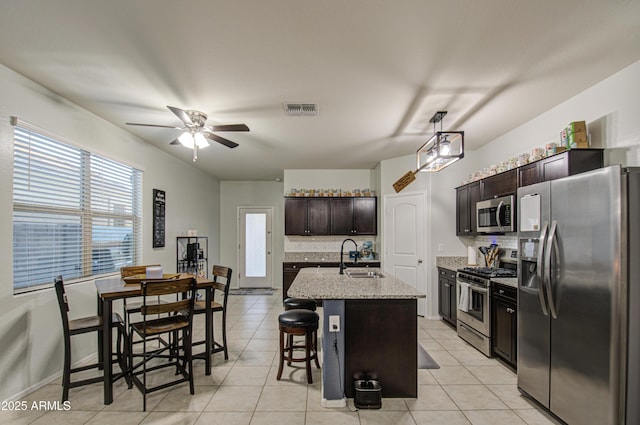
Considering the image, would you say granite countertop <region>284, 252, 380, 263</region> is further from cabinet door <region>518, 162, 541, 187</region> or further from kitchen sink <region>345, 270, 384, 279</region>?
cabinet door <region>518, 162, 541, 187</region>

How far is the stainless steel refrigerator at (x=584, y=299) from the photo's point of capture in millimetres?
1803

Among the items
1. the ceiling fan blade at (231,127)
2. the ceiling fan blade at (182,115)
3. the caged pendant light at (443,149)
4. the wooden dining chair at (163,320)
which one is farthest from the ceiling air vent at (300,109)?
the wooden dining chair at (163,320)

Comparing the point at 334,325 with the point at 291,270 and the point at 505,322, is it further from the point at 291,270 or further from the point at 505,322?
the point at 291,270

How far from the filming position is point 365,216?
6.02 m

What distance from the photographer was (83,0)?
5.61 ft

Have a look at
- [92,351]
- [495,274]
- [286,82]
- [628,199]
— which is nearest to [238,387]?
[92,351]

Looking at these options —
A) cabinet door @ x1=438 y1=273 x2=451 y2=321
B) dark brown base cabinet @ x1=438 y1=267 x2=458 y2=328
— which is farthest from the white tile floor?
cabinet door @ x1=438 y1=273 x2=451 y2=321

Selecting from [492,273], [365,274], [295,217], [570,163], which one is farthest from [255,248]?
[570,163]

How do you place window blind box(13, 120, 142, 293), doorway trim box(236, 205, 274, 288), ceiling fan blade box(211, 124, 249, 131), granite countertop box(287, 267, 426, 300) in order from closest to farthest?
granite countertop box(287, 267, 426, 300) < window blind box(13, 120, 142, 293) < ceiling fan blade box(211, 124, 249, 131) < doorway trim box(236, 205, 274, 288)

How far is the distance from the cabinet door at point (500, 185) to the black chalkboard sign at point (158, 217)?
15.4 ft

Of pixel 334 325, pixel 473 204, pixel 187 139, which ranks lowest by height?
pixel 334 325

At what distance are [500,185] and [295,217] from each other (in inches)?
144

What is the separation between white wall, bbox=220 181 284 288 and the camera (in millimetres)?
7504

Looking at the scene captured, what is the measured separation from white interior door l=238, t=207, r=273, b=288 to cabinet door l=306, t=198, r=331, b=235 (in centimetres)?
177
